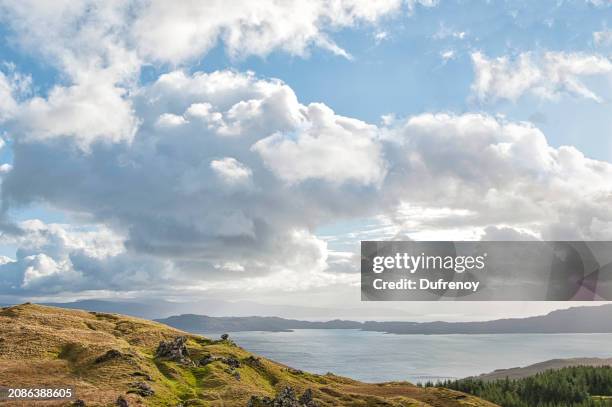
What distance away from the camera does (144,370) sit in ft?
344

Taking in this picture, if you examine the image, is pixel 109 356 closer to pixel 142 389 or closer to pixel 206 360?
pixel 142 389

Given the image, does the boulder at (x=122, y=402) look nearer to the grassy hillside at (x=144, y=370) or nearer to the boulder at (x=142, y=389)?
the grassy hillside at (x=144, y=370)

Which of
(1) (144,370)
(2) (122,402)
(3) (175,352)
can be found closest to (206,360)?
(3) (175,352)

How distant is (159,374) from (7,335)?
123 ft

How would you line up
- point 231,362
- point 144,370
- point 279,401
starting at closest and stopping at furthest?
point 279,401 → point 144,370 → point 231,362

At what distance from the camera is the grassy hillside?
96.2 metres

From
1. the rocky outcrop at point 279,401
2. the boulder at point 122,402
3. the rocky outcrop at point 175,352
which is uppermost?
the rocky outcrop at point 175,352

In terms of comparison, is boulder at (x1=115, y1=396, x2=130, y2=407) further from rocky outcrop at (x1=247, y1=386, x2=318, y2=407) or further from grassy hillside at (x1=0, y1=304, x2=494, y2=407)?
rocky outcrop at (x1=247, y1=386, x2=318, y2=407)

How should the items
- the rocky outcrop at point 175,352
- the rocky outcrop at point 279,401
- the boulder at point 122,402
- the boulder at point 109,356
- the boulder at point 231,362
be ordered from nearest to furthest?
the boulder at point 122,402, the rocky outcrop at point 279,401, the boulder at point 109,356, the rocky outcrop at point 175,352, the boulder at point 231,362

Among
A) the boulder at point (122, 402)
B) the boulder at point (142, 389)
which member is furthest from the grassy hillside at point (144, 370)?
the boulder at point (122, 402)

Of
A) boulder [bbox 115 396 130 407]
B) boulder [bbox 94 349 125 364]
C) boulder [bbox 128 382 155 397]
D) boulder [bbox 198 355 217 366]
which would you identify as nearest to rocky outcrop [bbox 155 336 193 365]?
boulder [bbox 198 355 217 366]

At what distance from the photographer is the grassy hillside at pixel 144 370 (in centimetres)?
9625

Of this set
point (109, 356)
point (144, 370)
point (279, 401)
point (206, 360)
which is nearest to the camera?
point (279, 401)

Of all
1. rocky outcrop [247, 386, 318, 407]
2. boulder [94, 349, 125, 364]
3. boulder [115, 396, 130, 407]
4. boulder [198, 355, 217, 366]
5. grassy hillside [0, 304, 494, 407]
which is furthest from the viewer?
boulder [198, 355, 217, 366]
